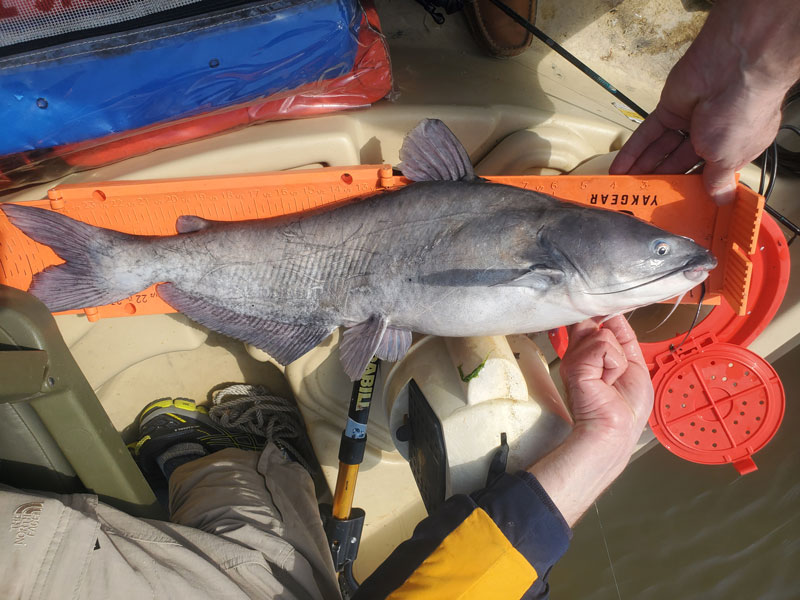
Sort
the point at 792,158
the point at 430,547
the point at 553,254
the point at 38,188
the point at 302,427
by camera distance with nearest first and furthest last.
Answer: the point at 430,547 → the point at 553,254 → the point at 38,188 → the point at 792,158 → the point at 302,427

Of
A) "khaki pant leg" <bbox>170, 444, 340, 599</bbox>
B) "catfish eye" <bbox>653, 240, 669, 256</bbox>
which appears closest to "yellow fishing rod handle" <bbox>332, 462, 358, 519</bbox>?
"khaki pant leg" <bbox>170, 444, 340, 599</bbox>

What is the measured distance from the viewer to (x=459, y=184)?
6.36 ft

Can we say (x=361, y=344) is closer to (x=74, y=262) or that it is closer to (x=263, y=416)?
(x=74, y=262)

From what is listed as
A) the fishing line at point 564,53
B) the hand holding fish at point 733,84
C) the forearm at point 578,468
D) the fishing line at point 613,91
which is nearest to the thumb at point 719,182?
the hand holding fish at point 733,84

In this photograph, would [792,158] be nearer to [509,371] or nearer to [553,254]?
[553,254]

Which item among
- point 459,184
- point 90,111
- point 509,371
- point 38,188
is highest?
point 90,111

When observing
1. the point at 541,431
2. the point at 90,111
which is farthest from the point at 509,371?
the point at 90,111

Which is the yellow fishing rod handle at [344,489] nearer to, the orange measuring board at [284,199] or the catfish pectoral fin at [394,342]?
the catfish pectoral fin at [394,342]

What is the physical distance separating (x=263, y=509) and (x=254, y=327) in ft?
2.62

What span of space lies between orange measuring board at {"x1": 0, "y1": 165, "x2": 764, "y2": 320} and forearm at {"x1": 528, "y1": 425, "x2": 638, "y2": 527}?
0.83 meters

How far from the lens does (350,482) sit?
2.35 metres

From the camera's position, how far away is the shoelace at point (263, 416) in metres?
3.02

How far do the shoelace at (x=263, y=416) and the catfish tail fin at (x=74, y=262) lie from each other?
1.19 m

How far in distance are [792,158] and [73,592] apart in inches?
130
